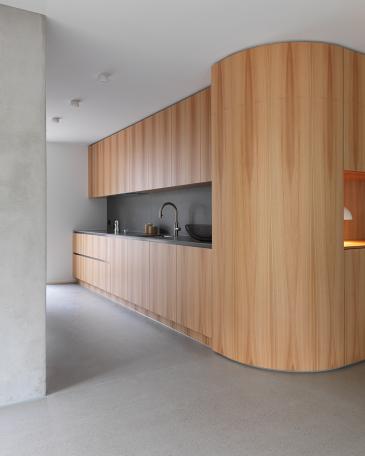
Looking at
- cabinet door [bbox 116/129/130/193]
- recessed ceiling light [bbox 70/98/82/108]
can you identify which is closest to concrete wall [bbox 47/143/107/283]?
cabinet door [bbox 116/129/130/193]

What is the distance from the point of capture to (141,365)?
3.41m

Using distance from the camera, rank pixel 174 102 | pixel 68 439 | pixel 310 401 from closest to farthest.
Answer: pixel 68 439
pixel 310 401
pixel 174 102

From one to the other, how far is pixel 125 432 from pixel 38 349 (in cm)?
84

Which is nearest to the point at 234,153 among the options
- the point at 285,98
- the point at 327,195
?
the point at 285,98

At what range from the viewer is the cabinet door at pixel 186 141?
14.5 feet

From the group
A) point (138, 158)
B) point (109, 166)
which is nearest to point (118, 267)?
point (138, 158)

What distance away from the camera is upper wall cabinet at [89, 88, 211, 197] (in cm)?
437

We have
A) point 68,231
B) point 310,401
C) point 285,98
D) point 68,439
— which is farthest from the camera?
point 68,231

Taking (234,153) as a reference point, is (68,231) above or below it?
below

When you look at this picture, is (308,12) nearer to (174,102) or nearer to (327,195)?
(327,195)

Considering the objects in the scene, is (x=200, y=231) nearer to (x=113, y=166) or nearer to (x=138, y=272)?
(x=138, y=272)

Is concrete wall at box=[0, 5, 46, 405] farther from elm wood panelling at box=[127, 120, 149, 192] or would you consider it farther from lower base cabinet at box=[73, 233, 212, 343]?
elm wood panelling at box=[127, 120, 149, 192]

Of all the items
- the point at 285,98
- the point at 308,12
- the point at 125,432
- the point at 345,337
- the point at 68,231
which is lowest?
the point at 125,432

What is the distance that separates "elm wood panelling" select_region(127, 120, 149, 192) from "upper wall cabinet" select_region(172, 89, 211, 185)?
2.70ft
